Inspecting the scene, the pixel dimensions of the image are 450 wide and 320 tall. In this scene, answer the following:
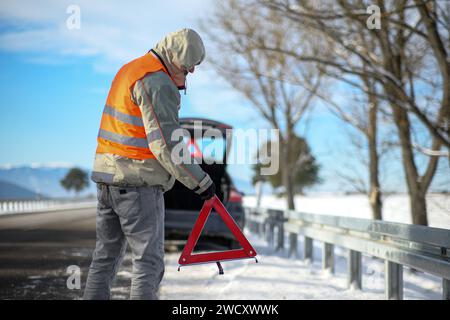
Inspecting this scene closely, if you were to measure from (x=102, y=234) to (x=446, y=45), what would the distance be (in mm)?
7192

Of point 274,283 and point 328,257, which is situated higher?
point 328,257

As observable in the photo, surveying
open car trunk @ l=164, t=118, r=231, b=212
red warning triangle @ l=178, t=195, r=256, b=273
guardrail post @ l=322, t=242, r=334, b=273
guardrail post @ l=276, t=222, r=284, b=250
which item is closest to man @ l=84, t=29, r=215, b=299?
red warning triangle @ l=178, t=195, r=256, b=273

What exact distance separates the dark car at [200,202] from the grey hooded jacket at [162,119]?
19.2 feet

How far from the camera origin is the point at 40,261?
9.16 metres

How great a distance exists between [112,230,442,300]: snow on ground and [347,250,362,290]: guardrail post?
0.33 ft

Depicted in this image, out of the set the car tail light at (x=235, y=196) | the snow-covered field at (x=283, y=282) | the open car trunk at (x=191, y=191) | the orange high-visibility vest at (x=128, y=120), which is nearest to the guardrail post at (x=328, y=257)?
the snow-covered field at (x=283, y=282)

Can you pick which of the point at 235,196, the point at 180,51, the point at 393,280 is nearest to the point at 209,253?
the point at 180,51

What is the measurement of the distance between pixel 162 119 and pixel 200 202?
7.86 metres

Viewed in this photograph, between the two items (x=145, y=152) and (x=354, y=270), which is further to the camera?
(x=354, y=270)

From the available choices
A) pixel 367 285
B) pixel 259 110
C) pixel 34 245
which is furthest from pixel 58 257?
pixel 259 110

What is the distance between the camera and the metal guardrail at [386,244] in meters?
4.77

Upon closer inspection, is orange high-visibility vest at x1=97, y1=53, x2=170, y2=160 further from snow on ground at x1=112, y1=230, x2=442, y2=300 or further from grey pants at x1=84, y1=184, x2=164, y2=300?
snow on ground at x1=112, y1=230, x2=442, y2=300

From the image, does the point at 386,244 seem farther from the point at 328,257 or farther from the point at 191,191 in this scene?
the point at 191,191

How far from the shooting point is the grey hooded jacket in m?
3.42
